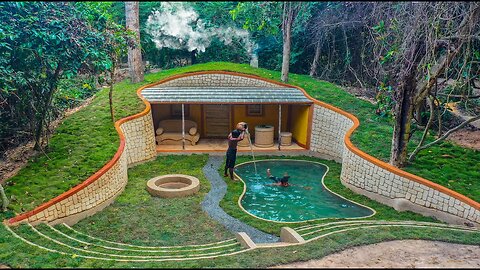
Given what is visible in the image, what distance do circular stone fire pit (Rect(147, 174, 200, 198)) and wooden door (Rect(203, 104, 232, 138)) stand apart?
563 centimetres

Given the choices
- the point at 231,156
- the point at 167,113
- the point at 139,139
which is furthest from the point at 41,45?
the point at 167,113

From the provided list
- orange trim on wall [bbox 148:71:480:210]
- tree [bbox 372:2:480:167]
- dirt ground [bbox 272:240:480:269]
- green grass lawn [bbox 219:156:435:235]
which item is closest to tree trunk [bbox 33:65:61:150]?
green grass lawn [bbox 219:156:435:235]

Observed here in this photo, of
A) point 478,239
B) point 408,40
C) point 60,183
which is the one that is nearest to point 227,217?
point 60,183

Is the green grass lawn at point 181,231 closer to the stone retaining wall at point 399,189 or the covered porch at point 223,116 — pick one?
the stone retaining wall at point 399,189

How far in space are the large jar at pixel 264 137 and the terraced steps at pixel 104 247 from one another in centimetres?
850

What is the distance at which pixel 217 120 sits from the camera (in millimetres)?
18469

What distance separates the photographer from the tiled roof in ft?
52.6

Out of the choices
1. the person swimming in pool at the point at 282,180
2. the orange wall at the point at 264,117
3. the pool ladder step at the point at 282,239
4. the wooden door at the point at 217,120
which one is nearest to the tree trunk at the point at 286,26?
the orange wall at the point at 264,117

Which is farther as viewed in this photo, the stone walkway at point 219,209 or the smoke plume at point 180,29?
the smoke plume at point 180,29

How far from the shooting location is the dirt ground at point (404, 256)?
6.39 metres

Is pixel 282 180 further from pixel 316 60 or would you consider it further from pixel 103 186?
pixel 316 60

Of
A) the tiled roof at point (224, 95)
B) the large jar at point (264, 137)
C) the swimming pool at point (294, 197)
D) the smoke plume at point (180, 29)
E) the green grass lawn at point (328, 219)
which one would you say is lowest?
the swimming pool at point (294, 197)

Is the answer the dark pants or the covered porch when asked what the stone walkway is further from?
the covered porch

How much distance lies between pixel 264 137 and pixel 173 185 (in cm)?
544
